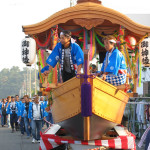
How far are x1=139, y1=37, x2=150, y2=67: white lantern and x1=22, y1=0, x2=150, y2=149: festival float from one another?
0.12m

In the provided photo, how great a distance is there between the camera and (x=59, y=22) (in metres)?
10.0

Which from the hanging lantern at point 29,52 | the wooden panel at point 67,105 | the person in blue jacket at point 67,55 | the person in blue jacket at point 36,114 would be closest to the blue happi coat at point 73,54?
the person in blue jacket at point 67,55

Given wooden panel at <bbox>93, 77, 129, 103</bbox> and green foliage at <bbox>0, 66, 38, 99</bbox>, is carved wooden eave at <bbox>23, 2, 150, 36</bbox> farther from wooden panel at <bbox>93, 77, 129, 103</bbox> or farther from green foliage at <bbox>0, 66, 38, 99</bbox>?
green foliage at <bbox>0, 66, 38, 99</bbox>

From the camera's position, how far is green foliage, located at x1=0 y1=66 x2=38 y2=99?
148 meters

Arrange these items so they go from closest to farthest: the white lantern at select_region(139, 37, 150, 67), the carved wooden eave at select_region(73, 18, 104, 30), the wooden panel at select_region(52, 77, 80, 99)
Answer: the wooden panel at select_region(52, 77, 80, 99) < the carved wooden eave at select_region(73, 18, 104, 30) < the white lantern at select_region(139, 37, 150, 67)

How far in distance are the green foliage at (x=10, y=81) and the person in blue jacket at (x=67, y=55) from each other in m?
139

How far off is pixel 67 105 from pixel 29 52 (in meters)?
5.94

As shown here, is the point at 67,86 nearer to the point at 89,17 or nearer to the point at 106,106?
the point at 106,106

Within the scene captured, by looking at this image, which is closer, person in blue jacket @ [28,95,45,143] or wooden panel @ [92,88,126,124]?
wooden panel @ [92,88,126,124]

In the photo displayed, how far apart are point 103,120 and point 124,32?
441cm

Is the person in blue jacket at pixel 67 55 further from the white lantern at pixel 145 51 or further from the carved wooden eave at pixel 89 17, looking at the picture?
the white lantern at pixel 145 51

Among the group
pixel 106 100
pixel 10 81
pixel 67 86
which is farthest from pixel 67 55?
pixel 10 81

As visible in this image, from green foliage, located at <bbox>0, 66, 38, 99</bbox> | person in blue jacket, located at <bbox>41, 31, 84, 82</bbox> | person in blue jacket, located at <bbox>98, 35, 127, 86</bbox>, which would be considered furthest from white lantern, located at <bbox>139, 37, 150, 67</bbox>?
green foliage, located at <bbox>0, 66, 38, 99</bbox>

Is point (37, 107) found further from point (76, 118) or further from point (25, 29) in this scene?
point (76, 118)
